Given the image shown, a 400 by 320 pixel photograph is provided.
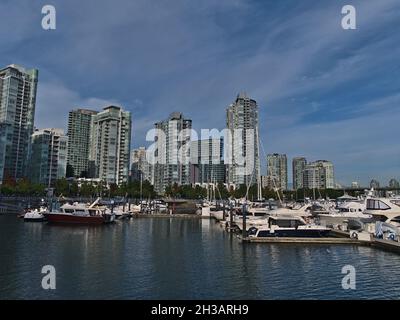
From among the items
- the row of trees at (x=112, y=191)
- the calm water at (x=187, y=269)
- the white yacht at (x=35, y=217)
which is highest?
Answer: the row of trees at (x=112, y=191)

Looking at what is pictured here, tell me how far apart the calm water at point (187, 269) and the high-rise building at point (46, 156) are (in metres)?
148

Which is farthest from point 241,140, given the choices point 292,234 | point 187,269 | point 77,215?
point 187,269

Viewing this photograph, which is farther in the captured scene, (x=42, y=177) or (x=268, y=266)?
(x=42, y=177)

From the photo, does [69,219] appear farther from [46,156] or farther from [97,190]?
[46,156]

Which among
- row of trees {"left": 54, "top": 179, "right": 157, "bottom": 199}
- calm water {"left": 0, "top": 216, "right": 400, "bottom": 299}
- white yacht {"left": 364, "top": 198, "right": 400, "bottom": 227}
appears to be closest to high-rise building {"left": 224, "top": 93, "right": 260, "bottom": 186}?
row of trees {"left": 54, "top": 179, "right": 157, "bottom": 199}

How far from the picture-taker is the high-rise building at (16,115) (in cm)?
18450

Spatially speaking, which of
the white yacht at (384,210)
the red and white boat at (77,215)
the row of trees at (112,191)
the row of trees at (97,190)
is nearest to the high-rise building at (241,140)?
the row of trees at (112,191)

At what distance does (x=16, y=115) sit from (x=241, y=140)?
127977mm

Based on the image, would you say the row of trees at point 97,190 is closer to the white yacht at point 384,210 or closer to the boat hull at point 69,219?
the boat hull at point 69,219

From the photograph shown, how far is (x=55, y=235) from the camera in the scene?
5425 centimetres

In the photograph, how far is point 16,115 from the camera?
190500 millimetres
